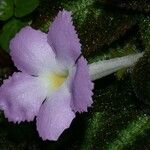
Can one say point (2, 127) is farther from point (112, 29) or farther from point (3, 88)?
point (112, 29)

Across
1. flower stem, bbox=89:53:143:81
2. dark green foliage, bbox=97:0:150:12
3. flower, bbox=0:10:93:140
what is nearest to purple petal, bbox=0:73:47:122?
flower, bbox=0:10:93:140

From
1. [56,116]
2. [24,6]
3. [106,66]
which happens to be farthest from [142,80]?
[24,6]

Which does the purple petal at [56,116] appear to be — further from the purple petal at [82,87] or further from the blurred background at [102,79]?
the blurred background at [102,79]

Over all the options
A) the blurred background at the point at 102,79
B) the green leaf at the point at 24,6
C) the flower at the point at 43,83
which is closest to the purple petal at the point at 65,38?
the flower at the point at 43,83

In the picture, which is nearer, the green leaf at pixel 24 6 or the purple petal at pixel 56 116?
the purple petal at pixel 56 116

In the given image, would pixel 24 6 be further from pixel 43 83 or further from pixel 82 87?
pixel 82 87

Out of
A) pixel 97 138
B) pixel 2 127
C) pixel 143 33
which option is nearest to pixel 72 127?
pixel 97 138
